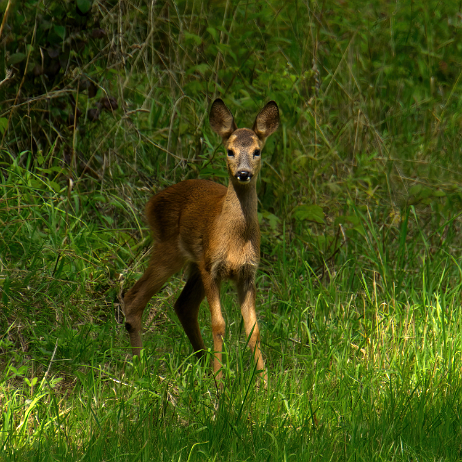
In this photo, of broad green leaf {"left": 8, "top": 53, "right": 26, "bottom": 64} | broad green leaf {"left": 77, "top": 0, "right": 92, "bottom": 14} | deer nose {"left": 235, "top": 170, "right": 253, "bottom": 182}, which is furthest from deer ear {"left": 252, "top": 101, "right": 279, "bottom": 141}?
broad green leaf {"left": 8, "top": 53, "right": 26, "bottom": 64}

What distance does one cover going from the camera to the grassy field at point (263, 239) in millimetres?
3436

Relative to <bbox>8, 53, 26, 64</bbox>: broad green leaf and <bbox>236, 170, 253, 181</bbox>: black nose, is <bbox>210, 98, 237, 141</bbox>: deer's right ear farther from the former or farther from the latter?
<bbox>8, 53, 26, 64</bbox>: broad green leaf

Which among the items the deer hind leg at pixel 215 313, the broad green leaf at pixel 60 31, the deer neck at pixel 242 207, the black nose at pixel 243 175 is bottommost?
the deer hind leg at pixel 215 313

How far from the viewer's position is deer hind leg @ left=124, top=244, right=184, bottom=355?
484 centimetres

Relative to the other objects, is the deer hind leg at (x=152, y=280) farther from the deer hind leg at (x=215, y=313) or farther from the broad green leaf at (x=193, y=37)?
the broad green leaf at (x=193, y=37)

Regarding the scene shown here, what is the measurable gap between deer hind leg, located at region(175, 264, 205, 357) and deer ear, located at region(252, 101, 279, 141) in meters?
0.96

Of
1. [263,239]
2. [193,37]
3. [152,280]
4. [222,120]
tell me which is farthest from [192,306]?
[193,37]

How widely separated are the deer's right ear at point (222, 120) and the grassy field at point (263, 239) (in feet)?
3.59

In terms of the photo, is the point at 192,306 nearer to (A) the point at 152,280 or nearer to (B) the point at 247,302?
(A) the point at 152,280

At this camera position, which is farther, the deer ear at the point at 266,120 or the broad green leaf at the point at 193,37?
the broad green leaf at the point at 193,37

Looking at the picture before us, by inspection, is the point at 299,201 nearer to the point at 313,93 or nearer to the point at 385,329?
the point at 313,93

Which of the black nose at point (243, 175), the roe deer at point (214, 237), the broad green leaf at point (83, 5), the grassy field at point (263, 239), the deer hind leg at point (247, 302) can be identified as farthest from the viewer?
the broad green leaf at point (83, 5)

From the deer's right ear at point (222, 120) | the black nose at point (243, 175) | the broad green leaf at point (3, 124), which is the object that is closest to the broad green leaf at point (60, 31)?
the broad green leaf at point (3, 124)

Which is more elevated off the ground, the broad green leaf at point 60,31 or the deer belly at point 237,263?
the broad green leaf at point 60,31
